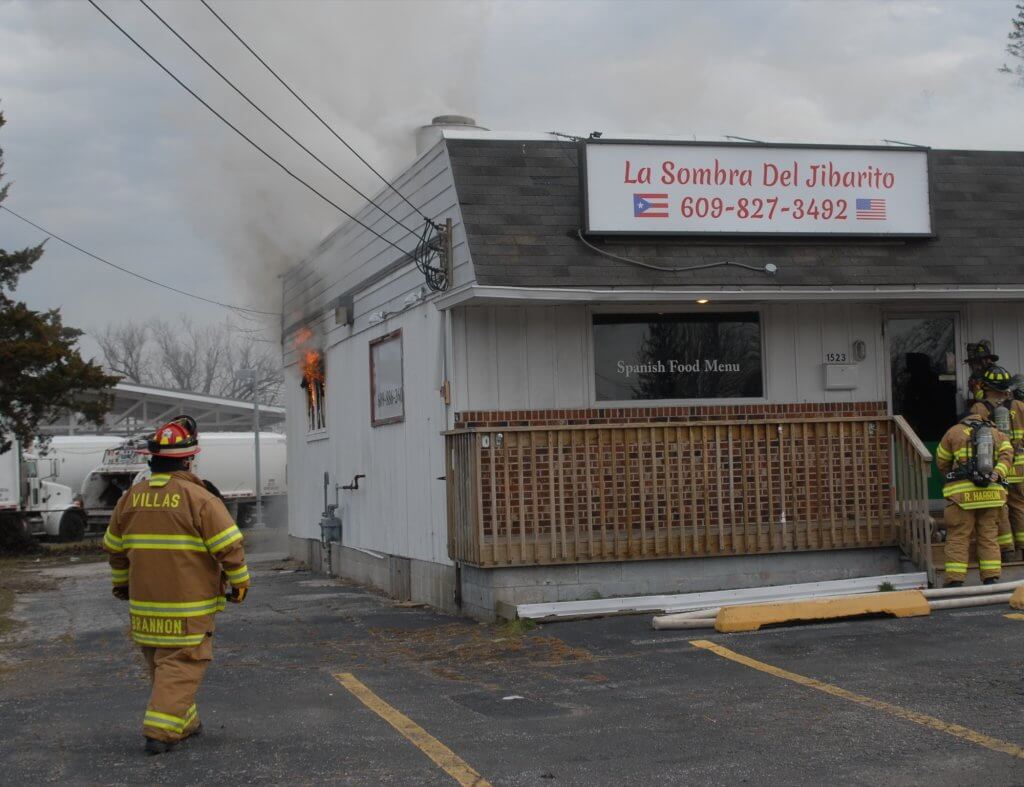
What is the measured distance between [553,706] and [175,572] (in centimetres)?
235

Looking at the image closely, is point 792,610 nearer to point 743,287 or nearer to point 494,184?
point 743,287

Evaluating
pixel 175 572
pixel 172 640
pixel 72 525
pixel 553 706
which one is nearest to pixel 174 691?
pixel 172 640

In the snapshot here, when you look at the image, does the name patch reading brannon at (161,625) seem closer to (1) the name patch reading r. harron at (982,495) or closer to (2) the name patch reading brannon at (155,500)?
(2) the name patch reading brannon at (155,500)

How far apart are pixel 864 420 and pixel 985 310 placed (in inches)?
85.9

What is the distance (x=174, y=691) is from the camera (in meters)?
6.16

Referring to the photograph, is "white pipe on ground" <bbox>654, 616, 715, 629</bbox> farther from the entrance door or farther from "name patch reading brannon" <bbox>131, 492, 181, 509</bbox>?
"name patch reading brannon" <bbox>131, 492, 181, 509</bbox>

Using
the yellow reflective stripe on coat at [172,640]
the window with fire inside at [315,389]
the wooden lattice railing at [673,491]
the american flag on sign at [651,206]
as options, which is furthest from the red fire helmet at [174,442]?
the window with fire inside at [315,389]

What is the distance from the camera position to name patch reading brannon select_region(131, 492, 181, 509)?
→ 20.9ft

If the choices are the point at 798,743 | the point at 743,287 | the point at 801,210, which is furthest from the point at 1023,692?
the point at 801,210

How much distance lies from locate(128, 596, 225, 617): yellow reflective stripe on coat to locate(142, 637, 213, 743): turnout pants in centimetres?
18

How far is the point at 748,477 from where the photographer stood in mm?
10859

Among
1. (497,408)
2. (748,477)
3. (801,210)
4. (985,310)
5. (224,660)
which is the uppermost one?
(801,210)

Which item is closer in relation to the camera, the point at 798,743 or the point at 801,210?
the point at 798,743

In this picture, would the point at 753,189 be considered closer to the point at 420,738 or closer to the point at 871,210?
the point at 871,210
